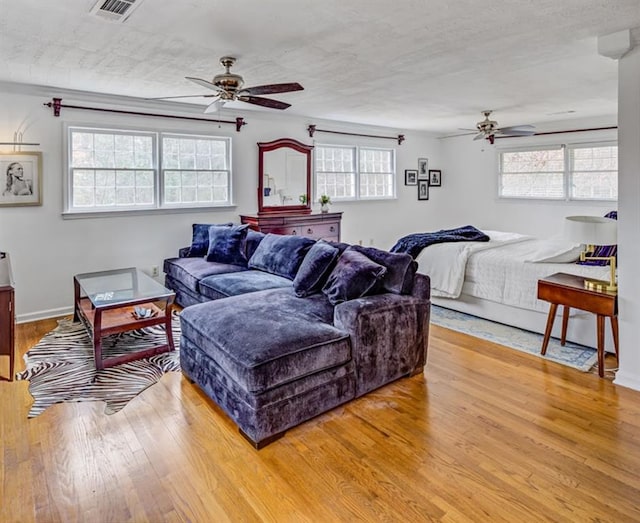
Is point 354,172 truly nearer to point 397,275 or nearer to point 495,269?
point 495,269

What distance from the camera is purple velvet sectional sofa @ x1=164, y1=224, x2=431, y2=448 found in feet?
7.89

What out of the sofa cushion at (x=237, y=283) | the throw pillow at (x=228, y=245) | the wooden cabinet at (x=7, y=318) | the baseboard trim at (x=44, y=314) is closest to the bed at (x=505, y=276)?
the sofa cushion at (x=237, y=283)

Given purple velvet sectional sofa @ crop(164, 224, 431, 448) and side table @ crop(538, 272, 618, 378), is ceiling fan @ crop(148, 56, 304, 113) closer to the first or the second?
purple velvet sectional sofa @ crop(164, 224, 431, 448)

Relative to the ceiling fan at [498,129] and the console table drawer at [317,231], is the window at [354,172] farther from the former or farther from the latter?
the ceiling fan at [498,129]

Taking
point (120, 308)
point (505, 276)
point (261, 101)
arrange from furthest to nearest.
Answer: point (505, 276)
point (261, 101)
point (120, 308)

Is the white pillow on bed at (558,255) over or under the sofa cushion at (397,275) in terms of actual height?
over

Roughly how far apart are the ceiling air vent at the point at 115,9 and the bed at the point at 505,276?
147 inches

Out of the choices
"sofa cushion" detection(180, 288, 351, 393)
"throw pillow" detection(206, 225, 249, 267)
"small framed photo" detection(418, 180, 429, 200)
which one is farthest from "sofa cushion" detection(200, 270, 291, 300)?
"small framed photo" detection(418, 180, 429, 200)

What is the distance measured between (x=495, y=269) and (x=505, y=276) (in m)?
0.13

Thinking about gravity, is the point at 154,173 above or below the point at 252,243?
above

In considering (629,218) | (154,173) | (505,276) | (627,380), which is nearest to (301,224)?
(154,173)

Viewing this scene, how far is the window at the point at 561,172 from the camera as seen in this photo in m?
6.65

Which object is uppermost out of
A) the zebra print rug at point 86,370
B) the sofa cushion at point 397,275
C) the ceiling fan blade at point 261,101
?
the ceiling fan blade at point 261,101

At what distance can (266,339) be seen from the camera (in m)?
2.49
